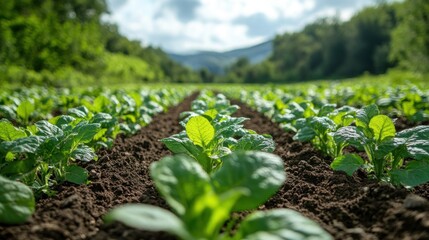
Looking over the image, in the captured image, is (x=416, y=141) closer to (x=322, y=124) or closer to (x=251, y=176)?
(x=322, y=124)

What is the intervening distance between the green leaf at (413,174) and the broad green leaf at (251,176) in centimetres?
110

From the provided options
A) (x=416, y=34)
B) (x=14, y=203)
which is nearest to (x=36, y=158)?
(x=14, y=203)

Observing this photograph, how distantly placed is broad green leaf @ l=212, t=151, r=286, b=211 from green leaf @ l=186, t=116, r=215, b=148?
32.1 inches

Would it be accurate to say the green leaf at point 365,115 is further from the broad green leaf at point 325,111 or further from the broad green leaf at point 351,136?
the broad green leaf at point 325,111

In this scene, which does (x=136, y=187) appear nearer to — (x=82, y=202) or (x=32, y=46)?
(x=82, y=202)

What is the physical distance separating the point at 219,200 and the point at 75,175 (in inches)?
59.2

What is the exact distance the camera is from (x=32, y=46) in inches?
642

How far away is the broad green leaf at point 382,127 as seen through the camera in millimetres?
2270

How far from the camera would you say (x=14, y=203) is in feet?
5.18

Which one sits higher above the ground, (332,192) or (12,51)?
(12,51)

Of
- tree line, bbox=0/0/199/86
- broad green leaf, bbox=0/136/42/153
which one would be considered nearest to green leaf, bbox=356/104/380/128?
broad green leaf, bbox=0/136/42/153

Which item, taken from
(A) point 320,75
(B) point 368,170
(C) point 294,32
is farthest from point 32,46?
(C) point 294,32

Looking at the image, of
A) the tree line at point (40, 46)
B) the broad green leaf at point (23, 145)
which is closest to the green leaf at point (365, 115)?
the broad green leaf at point (23, 145)

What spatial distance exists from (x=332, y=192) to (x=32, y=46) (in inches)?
675
